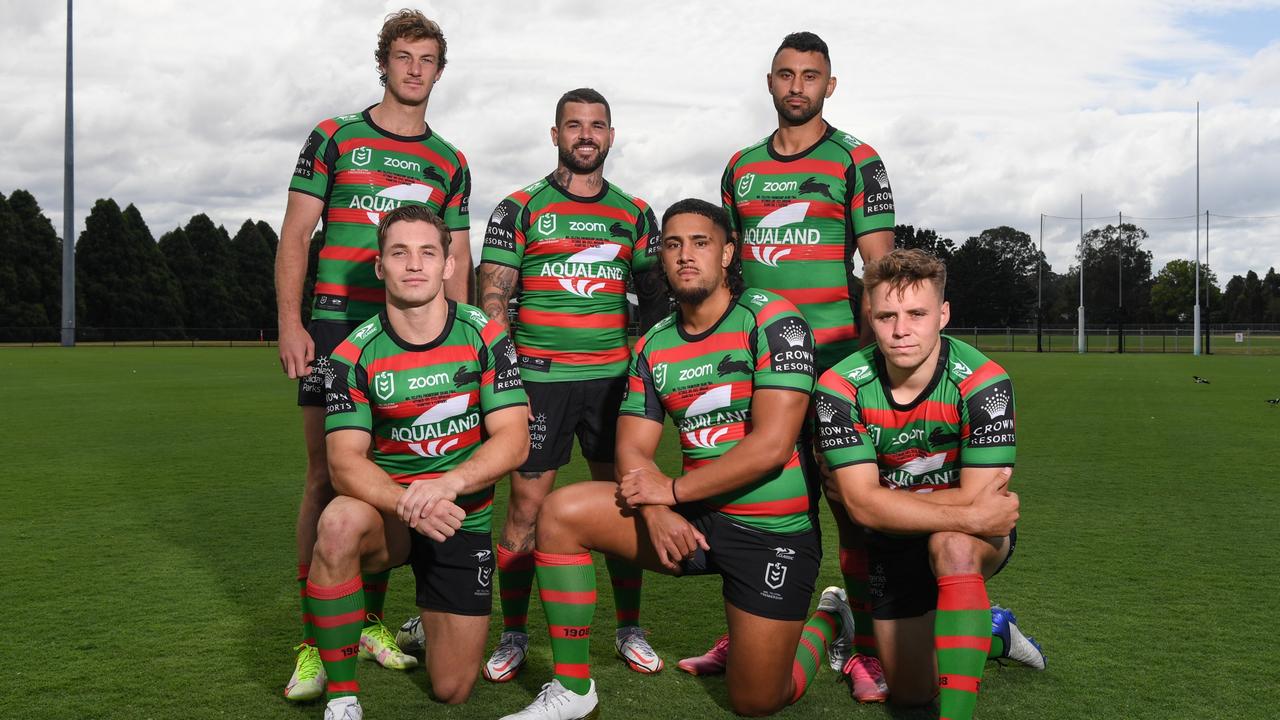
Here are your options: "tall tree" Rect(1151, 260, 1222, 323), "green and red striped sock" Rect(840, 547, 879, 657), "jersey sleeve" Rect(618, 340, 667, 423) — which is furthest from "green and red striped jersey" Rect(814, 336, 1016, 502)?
"tall tree" Rect(1151, 260, 1222, 323)

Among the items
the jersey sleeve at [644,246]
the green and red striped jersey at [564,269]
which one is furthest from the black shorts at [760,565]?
the jersey sleeve at [644,246]

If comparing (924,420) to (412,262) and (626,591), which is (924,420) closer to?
(626,591)

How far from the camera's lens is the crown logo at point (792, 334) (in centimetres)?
397

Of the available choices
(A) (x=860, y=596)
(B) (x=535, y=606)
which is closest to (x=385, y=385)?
(B) (x=535, y=606)

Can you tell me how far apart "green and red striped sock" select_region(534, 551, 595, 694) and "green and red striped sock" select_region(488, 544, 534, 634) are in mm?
734

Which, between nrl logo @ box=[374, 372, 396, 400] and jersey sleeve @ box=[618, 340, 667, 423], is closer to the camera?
nrl logo @ box=[374, 372, 396, 400]

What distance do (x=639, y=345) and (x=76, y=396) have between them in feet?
58.1

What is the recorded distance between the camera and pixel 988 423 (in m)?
3.67

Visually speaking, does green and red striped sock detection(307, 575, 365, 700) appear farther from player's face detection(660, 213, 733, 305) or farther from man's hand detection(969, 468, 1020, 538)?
man's hand detection(969, 468, 1020, 538)

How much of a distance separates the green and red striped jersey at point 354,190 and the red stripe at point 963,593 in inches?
107

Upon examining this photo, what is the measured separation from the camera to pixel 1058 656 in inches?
177

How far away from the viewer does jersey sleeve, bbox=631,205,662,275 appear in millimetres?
5027

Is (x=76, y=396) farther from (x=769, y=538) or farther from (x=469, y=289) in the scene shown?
(x=769, y=538)

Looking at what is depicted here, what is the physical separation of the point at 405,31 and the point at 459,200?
787 millimetres
